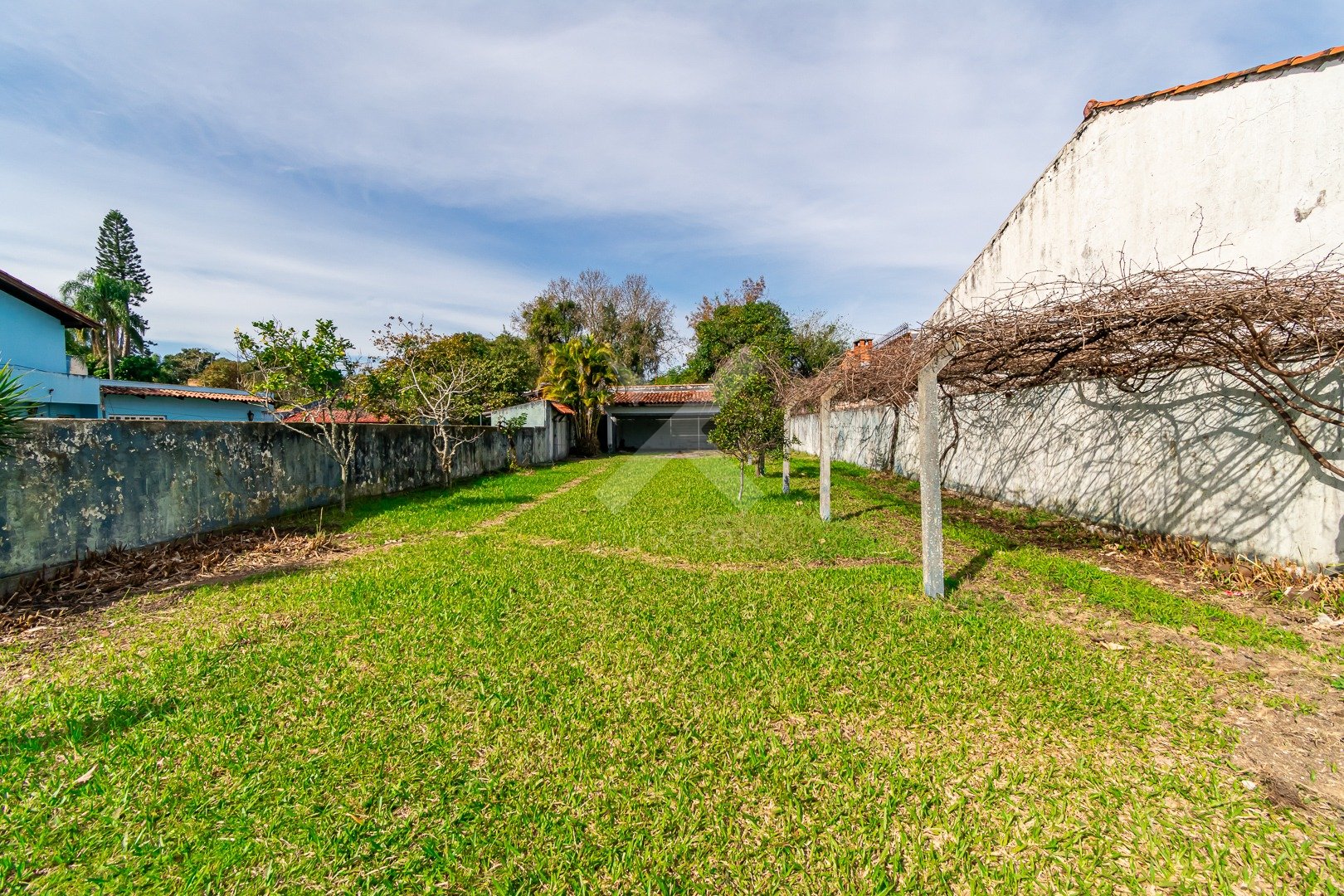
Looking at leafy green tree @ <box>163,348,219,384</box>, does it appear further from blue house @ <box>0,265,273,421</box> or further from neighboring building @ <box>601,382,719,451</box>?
neighboring building @ <box>601,382,719,451</box>

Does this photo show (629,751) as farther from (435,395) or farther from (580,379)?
(580,379)

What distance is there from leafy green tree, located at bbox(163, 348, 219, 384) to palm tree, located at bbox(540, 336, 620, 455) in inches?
1120

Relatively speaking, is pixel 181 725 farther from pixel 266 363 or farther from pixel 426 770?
pixel 266 363

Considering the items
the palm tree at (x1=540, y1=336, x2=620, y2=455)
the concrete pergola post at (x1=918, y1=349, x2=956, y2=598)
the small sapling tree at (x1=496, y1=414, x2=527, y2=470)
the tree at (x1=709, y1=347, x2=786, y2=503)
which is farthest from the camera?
the palm tree at (x1=540, y1=336, x2=620, y2=455)

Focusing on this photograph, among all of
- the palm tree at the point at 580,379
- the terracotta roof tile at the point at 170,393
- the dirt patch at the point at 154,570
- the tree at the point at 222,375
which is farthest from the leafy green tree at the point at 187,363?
the dirt patch at the point at 154,570

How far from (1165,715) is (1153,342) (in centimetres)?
357

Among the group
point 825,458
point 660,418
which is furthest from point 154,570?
point 660,418

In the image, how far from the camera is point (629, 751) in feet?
8.87

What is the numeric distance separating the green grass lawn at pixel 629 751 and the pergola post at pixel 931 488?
9.1 inches

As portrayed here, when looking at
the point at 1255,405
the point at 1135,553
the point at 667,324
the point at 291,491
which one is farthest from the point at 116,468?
the point at 667,324

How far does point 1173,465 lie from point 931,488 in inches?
144

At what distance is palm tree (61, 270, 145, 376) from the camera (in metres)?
28.5

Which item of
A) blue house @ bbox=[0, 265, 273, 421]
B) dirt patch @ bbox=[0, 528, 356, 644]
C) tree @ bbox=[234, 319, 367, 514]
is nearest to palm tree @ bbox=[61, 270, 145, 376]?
blue house @ bbox=[0, 265, 273, 421]

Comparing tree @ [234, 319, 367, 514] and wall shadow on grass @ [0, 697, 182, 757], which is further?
tree @ [234, 319, 367, 514]
